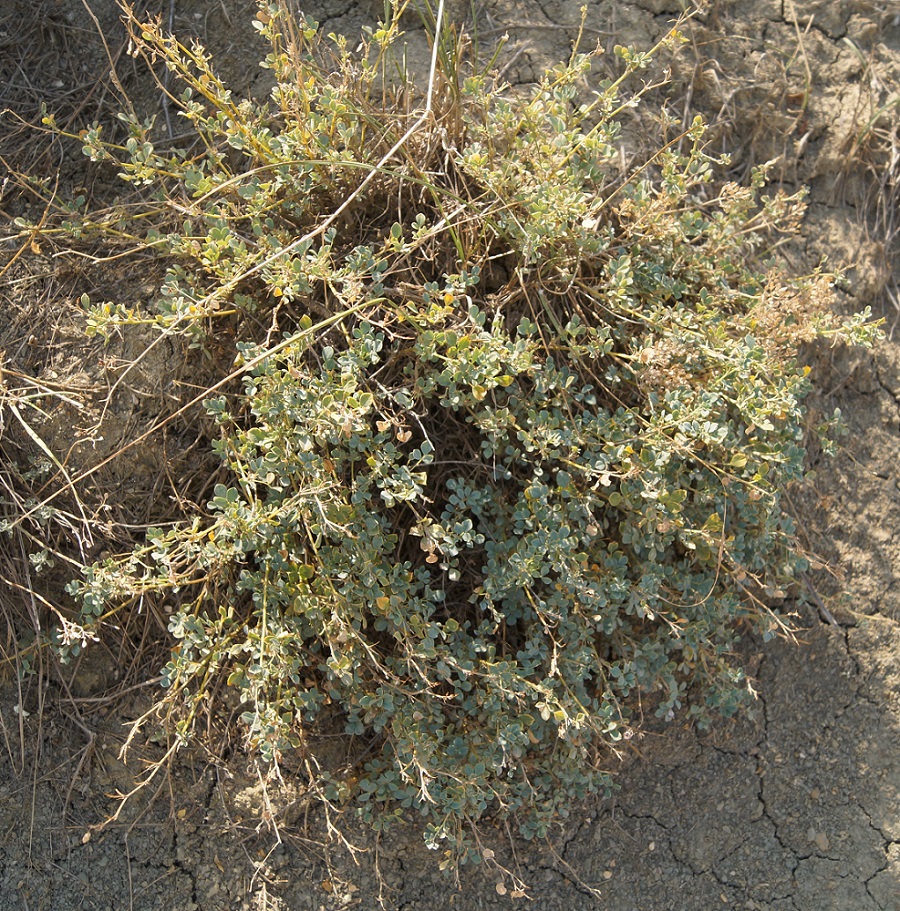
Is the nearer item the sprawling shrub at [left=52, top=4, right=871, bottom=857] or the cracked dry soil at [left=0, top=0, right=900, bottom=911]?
the sprawling shrub at [left=52, top=4, right=871, bottom=857]

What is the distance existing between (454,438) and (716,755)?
1126mm

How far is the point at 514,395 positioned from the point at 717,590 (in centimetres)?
73

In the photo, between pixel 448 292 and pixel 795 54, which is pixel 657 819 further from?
pixel 795 54

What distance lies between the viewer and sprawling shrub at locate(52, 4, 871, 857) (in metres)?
1.94

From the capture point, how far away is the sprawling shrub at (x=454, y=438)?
194cm

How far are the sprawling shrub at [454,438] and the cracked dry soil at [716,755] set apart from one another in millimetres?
190

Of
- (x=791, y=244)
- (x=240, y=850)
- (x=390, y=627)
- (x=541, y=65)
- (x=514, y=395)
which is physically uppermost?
(x=541, y=65)

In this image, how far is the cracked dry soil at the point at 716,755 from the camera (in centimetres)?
220

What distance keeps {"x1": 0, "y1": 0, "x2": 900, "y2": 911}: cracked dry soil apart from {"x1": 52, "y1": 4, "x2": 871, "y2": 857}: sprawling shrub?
190 millimetres

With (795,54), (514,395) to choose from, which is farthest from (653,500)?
(795,54)

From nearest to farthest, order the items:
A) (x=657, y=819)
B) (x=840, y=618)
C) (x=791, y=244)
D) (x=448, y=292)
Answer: (x=448, y=292) < (x=657, y=819) < (x=840, y=618) < (x=791, y=244)

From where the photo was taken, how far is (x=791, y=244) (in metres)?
2.69

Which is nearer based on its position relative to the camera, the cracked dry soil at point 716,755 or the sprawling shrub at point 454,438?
the sprawling shrub at point 454,438

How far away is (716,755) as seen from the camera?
241 centimetres
